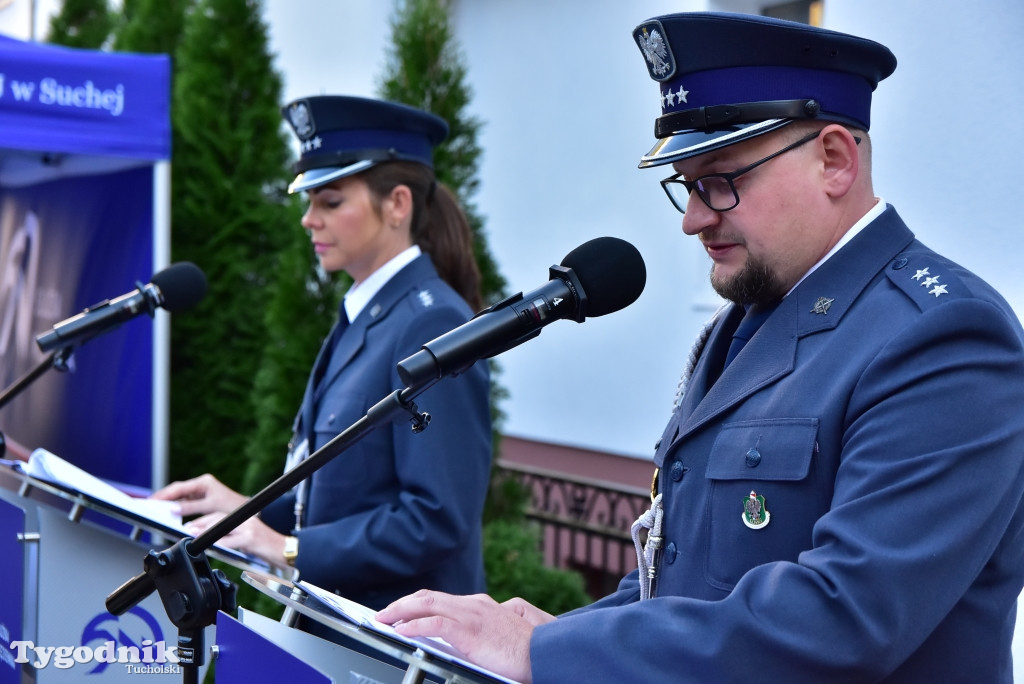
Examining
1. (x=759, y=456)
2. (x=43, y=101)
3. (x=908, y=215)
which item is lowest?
(x=759, y=456)

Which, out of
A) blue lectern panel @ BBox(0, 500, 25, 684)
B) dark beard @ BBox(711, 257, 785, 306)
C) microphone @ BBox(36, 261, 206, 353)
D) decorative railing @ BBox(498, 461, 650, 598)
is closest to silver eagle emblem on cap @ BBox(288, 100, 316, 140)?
microphone @ BBox(36, 261, 206, 353)

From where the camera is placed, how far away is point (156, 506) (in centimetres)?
239

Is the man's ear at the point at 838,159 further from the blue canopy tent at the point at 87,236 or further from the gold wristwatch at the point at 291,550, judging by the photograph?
the blue canopy tent at the point at 87,236

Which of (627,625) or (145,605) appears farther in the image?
(145,605)

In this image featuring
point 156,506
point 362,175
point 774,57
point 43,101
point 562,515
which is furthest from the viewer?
point 562,515

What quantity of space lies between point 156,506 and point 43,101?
2280mm

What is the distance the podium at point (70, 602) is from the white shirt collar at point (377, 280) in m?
0.87

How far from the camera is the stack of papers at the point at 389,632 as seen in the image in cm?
124

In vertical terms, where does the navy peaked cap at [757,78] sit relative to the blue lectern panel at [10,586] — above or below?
above

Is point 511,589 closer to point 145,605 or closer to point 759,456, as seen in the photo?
point 145,605

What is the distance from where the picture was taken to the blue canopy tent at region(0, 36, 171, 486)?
4.02 meters

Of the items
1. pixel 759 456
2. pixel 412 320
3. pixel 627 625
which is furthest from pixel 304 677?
pixel 412 320

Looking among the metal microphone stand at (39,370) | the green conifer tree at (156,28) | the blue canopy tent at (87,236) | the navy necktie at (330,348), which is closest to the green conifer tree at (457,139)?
the blue canopy tent at (87,236)

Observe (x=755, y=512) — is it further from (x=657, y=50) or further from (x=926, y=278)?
(x=657, y=50)
